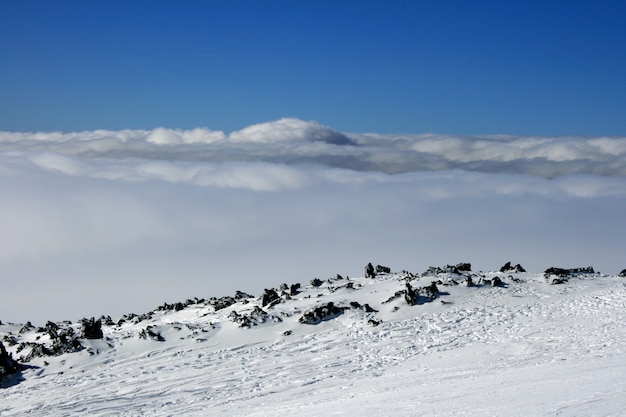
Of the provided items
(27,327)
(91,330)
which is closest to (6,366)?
(91,330)

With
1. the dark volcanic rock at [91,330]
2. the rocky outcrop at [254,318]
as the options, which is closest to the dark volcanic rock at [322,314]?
the rocky outcrop at [254,318]

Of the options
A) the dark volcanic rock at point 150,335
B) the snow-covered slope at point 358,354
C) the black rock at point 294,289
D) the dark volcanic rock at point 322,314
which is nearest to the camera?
the snow-covered slope at point 358,354

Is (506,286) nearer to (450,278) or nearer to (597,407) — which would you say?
(450,278)

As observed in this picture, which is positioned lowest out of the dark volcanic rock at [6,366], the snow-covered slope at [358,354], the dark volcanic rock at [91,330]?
the snow-covered slope at [358,354]

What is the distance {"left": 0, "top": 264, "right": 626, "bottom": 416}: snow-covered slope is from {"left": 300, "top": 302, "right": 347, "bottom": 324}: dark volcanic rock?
0.08 metres

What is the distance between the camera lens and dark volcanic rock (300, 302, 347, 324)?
3422 cm

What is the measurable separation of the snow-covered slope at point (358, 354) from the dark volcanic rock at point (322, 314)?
8 centimetres

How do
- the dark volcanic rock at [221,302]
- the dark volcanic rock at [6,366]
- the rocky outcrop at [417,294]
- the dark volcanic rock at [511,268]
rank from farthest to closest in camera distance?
the dark volcanic rock at [511,268], the dark volcanic rock at [221,302], the rocky outcrop at [417,294], the dark volcanic rock at [6,366]

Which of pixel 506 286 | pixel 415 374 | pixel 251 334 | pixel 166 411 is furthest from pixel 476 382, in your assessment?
pixel 506 286

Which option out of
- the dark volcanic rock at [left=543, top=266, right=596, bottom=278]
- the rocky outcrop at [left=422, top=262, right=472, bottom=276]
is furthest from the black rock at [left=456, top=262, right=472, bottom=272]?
the dark volcanic rock at [left=543, top=266, right=596, bottom=278]

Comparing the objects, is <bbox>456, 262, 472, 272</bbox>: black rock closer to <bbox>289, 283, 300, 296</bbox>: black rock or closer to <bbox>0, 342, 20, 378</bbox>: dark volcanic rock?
<bbox>289, 283, 300, 296</bbox>: black rock

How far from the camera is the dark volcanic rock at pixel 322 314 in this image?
34219 millimetres

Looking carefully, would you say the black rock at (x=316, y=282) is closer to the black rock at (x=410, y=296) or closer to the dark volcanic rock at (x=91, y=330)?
the black rock at (x=410, y=296)

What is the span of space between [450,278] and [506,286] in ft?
12.4
